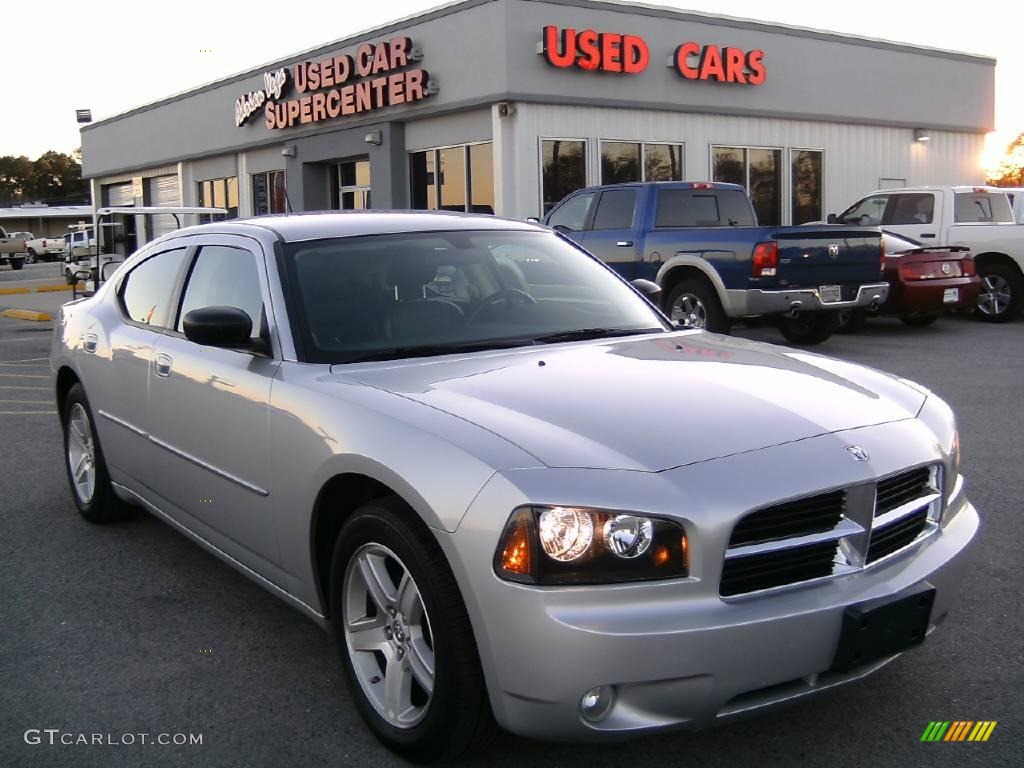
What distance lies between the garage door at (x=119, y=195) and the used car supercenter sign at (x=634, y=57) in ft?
71.2

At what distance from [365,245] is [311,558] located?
1.38m

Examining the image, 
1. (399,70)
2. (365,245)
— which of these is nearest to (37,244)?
(399,70)

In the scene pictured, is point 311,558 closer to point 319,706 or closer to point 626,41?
point 319,706

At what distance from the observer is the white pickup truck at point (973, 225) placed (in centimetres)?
1517

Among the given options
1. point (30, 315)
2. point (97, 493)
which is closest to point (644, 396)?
point (97, 493)

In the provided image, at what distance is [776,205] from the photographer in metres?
23.2

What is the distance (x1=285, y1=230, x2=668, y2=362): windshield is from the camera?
391cm

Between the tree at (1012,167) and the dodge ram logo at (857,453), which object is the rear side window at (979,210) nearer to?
the dodge ram logo at (857,453)

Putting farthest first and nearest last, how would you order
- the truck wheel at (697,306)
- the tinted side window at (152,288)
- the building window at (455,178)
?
the building window at (455,178), the truck wheel at (697,306), the tinted side window at (152,288)

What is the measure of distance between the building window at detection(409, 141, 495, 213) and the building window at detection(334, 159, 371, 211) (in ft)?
5.90

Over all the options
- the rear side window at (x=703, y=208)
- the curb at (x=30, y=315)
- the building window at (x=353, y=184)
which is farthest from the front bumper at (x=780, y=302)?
the building window at (x=353, y=184)

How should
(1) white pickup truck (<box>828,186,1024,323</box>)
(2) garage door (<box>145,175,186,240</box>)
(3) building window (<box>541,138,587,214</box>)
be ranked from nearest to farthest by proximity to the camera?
(1) white pickup truck (<box>828,186,1024,323</box>)
(3) building window (<box>541,138,587,214</box>)
(2) garage door (<box>145,175,186,240</box>)

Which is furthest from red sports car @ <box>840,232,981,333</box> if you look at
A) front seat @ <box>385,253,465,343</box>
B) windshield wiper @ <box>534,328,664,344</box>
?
front seat @ <box>385,253,465,343</box>

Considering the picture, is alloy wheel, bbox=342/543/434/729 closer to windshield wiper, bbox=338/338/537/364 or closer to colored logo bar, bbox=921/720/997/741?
windshield wiper, bbox=338/338/537/364
